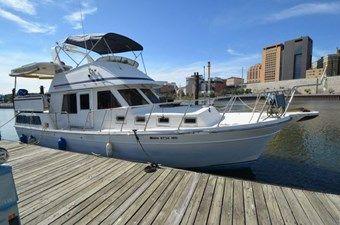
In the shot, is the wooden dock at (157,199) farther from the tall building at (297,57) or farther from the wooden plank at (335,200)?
the tall building at (297,57)

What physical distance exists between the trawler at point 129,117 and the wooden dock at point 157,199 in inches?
66.9

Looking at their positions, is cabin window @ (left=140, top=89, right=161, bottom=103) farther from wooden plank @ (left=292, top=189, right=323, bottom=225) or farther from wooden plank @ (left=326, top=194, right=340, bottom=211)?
wooden plank @ (left=326, top=194, right=340, bottom=211)

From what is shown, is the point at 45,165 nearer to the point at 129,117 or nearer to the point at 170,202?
the point at 129,117

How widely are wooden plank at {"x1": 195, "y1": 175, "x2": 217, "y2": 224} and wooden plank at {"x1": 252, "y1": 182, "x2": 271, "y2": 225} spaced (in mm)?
855

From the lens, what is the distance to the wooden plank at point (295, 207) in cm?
429

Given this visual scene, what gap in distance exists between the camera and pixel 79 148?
10.3m

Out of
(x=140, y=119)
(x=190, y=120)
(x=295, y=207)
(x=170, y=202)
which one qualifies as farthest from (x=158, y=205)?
(x=140, y=119)

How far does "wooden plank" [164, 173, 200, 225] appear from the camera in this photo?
170 inches

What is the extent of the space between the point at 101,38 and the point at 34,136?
5.88 m

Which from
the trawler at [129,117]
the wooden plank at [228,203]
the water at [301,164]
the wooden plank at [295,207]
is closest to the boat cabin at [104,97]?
the trawler at [129,117]

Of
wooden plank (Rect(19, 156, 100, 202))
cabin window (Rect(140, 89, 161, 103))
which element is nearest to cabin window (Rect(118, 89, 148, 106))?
cabin window (Rect(140, 89, 161, 103))

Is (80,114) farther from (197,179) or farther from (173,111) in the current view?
(197,179)

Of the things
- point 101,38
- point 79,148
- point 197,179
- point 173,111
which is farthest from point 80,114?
point 197,179

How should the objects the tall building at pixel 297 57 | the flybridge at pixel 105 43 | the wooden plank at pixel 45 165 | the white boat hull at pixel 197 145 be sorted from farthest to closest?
the tall building at pixel 297 57, the flybridge at pixel 105 43, the white boat hull at pixel 197 145, the wooden plank at pixel 45 165
